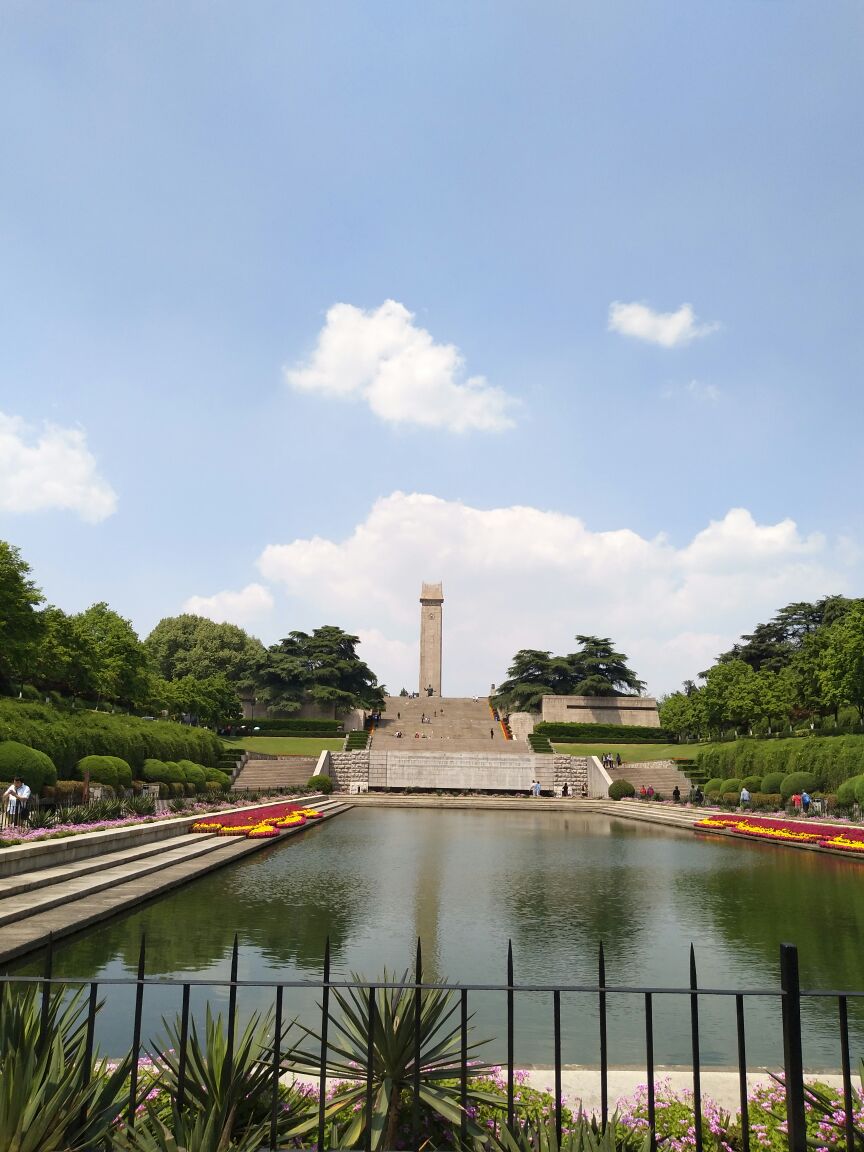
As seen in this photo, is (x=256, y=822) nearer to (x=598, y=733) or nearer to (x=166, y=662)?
(x=598, y=733)

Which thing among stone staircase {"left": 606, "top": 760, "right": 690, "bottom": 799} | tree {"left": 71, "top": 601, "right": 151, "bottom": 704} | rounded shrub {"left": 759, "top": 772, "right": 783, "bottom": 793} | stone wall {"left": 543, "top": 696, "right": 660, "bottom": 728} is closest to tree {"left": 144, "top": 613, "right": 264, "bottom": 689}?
tree {"left": 71, "top": 601, "right": 151, "bottom": 704}

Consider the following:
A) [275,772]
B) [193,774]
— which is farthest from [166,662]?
[193,774]

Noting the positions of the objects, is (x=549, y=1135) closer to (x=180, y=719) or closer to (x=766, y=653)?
(x=180, y=719)

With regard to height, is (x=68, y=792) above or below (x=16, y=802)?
below

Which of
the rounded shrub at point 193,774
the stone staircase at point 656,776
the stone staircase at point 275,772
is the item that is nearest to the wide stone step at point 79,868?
the rounded shrub at point 193,774

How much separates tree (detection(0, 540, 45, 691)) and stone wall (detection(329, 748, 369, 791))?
57.8 feet

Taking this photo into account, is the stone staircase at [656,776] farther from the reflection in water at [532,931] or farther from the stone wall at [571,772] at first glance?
the reflection in water at [532,931]

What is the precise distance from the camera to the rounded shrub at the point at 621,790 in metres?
40.7

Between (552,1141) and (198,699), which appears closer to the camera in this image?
(552,1141)

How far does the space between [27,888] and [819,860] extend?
52.2ft

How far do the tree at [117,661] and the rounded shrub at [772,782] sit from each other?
1291 inches

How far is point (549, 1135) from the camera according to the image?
354 centimetres

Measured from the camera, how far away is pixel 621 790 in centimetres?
4069

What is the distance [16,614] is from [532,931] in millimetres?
29455
